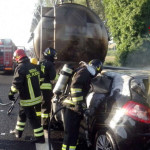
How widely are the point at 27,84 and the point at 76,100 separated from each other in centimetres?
128

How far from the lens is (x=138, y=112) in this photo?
322 cm

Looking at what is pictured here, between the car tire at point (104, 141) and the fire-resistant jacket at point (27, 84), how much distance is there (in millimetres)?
1500

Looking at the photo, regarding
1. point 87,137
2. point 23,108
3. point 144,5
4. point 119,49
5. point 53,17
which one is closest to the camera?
point 87,137

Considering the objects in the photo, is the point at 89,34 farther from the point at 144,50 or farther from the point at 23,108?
the point at 144,50

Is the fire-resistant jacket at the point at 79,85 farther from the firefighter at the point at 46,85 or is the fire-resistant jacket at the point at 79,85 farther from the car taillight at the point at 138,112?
the firefighter at the point at 46,85

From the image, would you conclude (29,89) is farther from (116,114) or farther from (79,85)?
(116,114)

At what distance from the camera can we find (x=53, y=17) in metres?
6.17

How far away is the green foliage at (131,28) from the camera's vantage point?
17500 millimetres

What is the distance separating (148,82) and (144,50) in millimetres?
14562

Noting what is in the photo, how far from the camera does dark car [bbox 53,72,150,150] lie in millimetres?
3182

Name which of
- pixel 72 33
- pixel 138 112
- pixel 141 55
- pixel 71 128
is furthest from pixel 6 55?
pixel 138 112

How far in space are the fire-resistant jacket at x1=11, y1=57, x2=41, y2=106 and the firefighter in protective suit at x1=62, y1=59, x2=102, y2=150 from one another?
3.01 ft

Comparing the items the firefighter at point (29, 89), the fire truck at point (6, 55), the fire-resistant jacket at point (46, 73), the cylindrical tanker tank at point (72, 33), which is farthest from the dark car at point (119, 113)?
the fire truck at point (6, 55)

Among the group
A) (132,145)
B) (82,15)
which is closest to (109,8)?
(82,15)
